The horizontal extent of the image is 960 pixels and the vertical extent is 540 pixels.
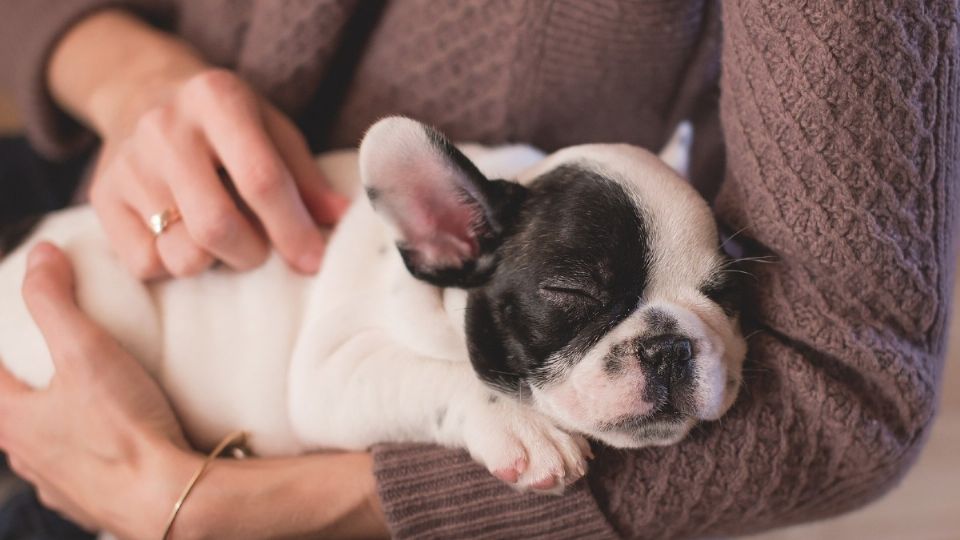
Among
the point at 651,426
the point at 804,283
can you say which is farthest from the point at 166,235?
the point at 804,283

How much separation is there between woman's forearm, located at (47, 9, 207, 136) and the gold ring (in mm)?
258

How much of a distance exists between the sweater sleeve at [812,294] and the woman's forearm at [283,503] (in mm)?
80

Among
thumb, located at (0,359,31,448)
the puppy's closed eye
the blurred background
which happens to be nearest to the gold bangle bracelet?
thumb, located at (0,359,31,448)

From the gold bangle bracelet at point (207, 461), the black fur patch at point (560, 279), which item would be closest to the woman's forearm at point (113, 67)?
the gold bangle bracelet at point (207, 461)

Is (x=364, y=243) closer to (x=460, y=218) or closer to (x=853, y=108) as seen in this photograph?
(x=460, y=218)

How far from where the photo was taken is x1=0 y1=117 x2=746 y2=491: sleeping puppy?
2.80ft

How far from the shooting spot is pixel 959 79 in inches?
32.5

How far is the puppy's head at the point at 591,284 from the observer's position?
839 mm

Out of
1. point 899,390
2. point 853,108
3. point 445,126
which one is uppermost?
point 853,108

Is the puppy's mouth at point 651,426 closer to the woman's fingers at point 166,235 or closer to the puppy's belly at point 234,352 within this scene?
the puppy's belly at point 234,352

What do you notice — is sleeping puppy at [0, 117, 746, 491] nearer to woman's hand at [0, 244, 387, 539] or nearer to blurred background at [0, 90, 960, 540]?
woman's hand at [0, 244, 387, 539]

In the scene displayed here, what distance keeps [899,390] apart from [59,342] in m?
1.07

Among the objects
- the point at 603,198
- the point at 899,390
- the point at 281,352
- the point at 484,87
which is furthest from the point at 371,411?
the point at 899,390

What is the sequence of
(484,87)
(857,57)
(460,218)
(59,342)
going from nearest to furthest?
(857,57) → (460,218) → (59,342) → (484,87)
